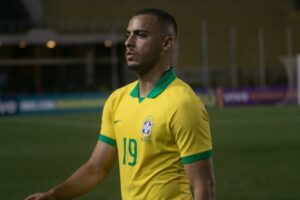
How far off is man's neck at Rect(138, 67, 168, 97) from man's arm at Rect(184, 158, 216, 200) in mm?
492

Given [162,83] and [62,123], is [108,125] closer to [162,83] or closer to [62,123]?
[162,83]

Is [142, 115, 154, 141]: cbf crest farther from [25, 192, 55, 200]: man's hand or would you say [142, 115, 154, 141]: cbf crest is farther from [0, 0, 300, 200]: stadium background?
[0, 0, 300, 200]: stadium background

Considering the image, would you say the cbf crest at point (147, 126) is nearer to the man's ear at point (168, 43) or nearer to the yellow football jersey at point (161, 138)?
the yellow football jersey at point (161, 138)

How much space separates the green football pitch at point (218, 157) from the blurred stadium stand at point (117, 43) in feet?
56.0

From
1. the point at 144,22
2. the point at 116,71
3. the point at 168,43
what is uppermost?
the point at 116,71

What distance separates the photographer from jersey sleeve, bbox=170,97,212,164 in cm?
381

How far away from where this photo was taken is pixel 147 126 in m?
3.96

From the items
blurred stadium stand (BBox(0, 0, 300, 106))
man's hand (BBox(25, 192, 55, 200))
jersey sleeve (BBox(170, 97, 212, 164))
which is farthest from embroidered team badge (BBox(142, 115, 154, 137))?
blurred stadium stand (BBox(0, 0, 300, 106))

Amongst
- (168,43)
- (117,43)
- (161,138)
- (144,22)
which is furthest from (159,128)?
(117,43)

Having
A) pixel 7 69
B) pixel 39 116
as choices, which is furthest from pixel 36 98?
pixel 7 69

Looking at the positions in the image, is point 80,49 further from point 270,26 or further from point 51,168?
point 51,168

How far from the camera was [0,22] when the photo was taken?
47781 millimetres

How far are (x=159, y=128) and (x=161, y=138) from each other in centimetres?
6

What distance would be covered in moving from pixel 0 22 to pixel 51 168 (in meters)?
34.4
